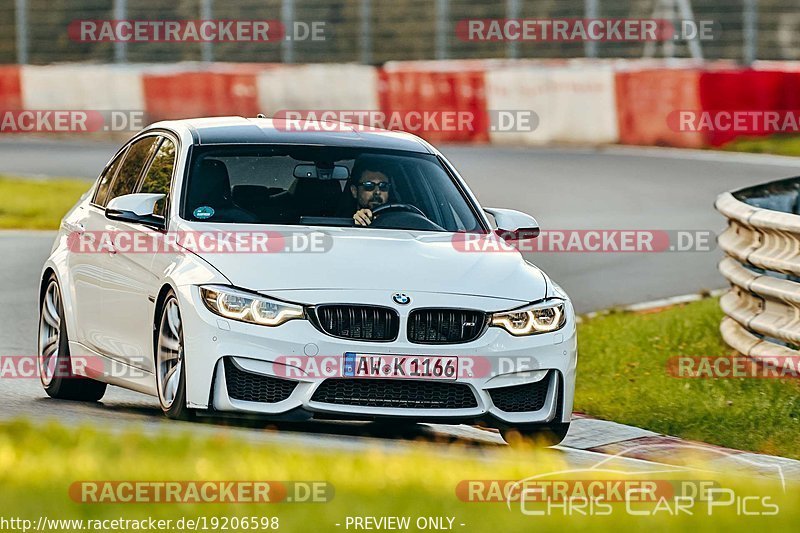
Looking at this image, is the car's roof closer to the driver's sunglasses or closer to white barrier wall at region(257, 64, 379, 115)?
→ the driver's sunglasses

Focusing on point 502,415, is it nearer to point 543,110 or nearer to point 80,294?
point 80,294

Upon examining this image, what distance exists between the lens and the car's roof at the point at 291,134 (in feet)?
31.8

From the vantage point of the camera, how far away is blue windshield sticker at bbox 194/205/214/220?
9.19 metres

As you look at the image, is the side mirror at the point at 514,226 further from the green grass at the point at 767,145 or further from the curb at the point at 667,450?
the green grass at the point at 767,145

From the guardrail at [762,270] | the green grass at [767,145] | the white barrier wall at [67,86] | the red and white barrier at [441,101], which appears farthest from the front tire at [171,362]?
the white barrier wall at [67,86]

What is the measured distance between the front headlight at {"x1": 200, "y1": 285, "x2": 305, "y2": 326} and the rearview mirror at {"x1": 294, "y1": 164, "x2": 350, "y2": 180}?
1.40 m

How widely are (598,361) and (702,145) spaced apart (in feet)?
52.0

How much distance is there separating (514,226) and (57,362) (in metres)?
2.67

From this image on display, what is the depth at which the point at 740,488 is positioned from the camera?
606 centimetres

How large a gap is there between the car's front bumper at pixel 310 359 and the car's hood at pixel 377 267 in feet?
0.55
